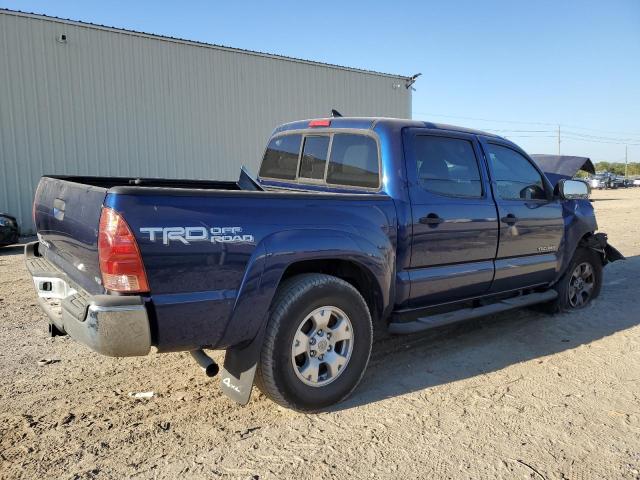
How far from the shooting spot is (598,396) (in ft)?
12.1

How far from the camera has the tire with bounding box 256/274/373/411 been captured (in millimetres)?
3191

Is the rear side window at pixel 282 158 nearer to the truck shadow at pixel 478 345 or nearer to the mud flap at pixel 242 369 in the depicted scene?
the truck shadow at pixel 478 345

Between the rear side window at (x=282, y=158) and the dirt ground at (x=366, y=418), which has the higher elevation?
the rear side window at (x=282, y=158)

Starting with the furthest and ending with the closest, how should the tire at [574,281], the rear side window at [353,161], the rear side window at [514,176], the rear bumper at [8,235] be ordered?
the rear bumper at [8,235]
the tire at [574,281]
the rear side window at [514,176]
the rear side window at [353,161]

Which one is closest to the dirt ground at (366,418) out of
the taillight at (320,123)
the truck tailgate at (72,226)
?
the truck tailgate at (72,226)

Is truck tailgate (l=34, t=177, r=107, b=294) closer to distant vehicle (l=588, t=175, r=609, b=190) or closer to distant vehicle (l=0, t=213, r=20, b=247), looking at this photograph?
distant vehicle (l=0, t=213, r=20, b=247)

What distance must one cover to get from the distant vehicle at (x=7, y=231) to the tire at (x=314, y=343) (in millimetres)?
8451

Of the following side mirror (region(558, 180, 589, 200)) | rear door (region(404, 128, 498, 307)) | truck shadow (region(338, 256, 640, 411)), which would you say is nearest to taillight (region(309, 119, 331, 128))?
rear door (region(404, 128, 498, 307))

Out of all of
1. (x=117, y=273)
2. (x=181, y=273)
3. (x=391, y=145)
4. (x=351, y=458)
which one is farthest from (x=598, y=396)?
(x=117, y=273)

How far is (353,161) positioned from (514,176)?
1.73m

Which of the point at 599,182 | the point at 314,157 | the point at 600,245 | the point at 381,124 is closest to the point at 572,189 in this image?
Answer: the point at 600,245

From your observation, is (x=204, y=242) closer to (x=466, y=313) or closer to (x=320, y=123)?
(x=320, y=123)

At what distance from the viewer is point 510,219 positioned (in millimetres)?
4703

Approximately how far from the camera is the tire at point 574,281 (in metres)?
5.59
